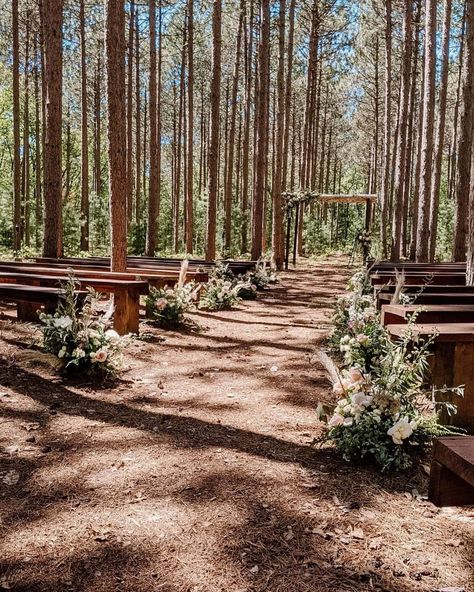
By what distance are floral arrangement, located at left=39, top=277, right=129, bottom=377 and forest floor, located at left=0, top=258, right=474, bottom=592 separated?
0.61ft

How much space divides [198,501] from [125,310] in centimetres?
384

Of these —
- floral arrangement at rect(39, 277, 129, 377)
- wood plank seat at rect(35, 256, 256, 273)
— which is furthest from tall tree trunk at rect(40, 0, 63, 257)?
→ floral arrangement at rect(39, 277, 129, 377)

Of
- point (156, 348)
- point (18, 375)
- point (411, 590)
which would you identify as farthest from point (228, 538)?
point (156, 348)

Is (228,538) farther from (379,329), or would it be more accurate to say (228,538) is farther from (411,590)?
(379,329)

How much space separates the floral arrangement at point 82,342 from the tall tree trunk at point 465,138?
962cm

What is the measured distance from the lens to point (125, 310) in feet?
20.3

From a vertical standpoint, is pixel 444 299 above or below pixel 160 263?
below

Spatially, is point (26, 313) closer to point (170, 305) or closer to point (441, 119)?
point (170, 305)

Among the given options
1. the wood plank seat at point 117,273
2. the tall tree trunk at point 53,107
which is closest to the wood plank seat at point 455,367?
the wood plank seat at point 117,273

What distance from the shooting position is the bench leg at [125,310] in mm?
6164

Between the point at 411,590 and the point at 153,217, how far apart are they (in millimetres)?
14022

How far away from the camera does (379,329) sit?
343 cm

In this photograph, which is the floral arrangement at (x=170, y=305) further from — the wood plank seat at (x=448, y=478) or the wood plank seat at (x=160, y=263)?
the wood plank seat at (x=448, y=478)

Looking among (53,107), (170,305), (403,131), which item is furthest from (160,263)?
(403,131)
